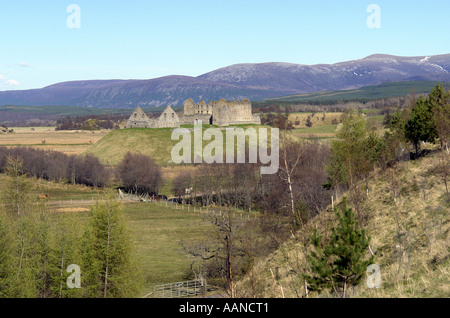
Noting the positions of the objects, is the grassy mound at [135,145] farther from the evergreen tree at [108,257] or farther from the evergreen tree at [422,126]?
the evergreen tree at [108,257]

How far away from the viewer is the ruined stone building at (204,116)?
120m

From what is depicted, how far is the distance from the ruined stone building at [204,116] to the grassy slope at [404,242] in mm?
80087

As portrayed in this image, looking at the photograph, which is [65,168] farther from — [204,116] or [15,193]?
[15,193]

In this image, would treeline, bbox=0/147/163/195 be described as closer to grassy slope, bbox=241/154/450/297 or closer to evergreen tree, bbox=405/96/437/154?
grassy slope, bbox=241/154/450/297

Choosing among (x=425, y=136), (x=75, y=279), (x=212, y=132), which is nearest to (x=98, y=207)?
(x=75, y=279)

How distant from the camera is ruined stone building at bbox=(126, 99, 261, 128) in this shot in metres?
120

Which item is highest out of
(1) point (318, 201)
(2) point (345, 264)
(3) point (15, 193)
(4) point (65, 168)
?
(2) point (345, 264)

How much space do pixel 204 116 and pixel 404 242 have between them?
98855mm

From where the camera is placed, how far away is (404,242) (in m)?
26.1

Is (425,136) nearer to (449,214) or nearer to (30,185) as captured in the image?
(449,214)

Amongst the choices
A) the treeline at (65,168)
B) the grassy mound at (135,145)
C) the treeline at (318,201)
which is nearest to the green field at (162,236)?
the treeline at (318,201)

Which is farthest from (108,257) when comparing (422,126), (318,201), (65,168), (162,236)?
(65,168)

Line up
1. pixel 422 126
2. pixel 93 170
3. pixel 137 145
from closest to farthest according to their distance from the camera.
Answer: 1. pixel 422 126
2. pixel 93 170
3. pixel 137 145

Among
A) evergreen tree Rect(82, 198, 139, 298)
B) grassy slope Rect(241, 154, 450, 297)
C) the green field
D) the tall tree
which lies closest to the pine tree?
grassy slope Rect(241, 154, 450, 297)
